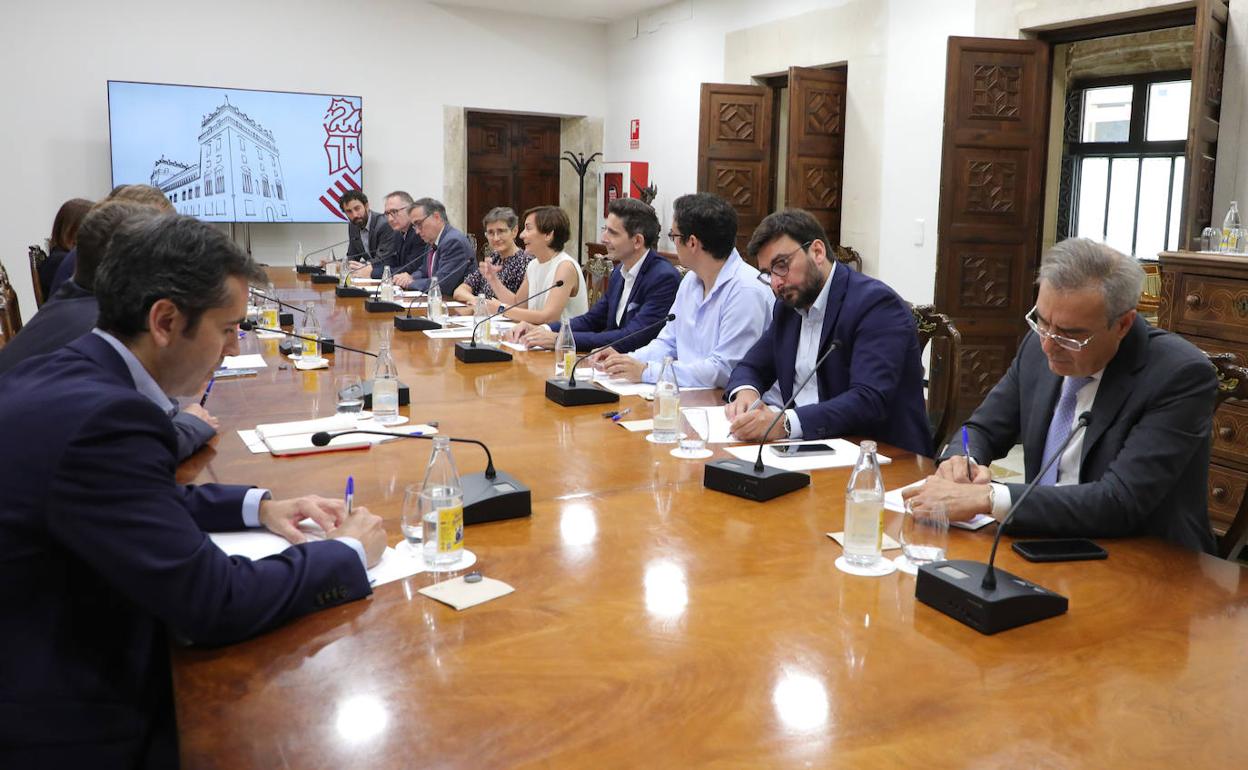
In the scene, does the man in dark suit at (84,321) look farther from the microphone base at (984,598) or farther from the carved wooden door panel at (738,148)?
the carved wooden door panel at (738,148)

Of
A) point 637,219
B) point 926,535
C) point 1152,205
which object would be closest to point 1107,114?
point 1152,205

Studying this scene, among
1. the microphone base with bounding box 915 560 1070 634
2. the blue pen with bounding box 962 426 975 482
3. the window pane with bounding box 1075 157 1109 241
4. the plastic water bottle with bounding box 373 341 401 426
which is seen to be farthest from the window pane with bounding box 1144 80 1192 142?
the microphone base with bounding box 915 560 1070 634

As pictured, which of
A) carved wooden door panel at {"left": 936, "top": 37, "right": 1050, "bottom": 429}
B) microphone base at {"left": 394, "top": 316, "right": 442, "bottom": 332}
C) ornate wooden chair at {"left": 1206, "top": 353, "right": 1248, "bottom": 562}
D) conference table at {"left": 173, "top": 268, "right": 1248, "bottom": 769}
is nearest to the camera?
conference table at {"left": 173, "top": 268, "right": 1248, "bottom": 769}

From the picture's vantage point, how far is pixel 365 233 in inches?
347

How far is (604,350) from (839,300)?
0.92 meters

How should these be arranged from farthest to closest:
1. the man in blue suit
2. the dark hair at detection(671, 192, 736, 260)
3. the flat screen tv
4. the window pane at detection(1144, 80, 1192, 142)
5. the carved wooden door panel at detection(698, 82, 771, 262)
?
the flat screen tv
the carved wooden door panel at detection(698, 82, 771, 262)
the window pane at detection(1144, 80, 1192, 142)
the dark hair at detection(671, 192, 736, 260)
the man in blue suit

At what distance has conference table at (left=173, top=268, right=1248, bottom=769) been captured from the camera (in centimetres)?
110

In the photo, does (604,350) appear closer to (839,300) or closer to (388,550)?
(839,300)

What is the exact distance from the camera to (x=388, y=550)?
1.69m

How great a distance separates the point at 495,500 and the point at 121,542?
2.43 feet

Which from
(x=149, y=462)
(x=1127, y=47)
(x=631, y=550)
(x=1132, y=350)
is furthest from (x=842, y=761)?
(x=1127, y=47)

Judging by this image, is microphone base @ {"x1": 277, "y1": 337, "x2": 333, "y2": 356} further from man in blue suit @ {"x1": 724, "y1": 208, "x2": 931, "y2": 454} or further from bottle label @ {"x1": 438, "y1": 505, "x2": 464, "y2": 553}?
bottle label @ {"x1": 438, "y1": 505, "x2": 464, "y2": 553}

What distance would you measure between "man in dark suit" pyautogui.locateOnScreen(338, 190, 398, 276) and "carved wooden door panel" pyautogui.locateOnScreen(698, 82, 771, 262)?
2672 mm

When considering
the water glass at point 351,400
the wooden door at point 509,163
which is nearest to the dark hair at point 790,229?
the water glass at point 351,400
